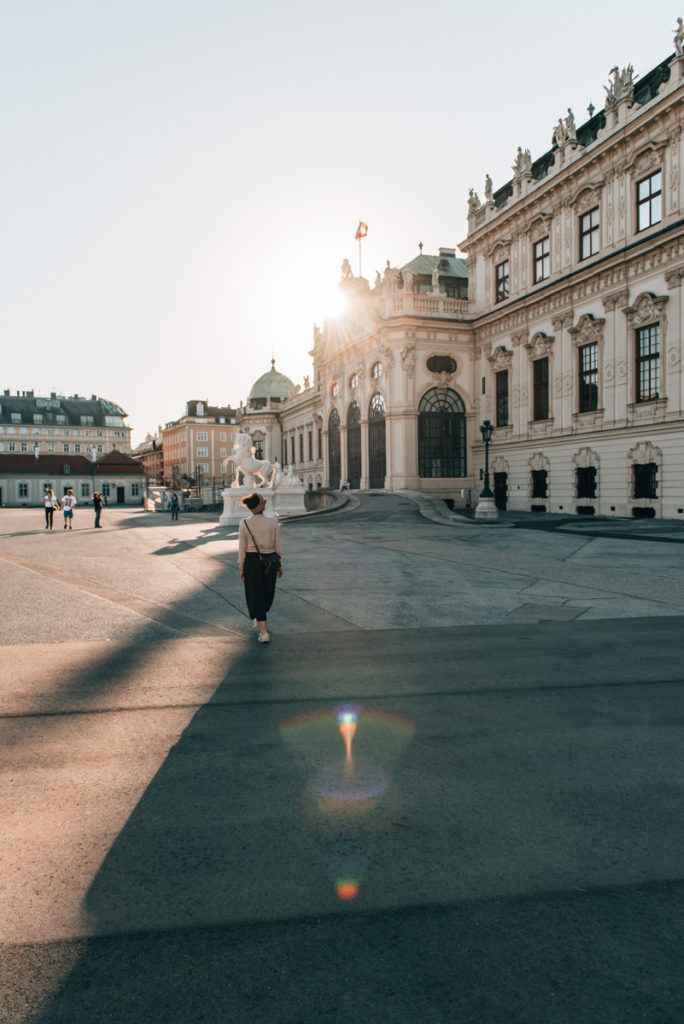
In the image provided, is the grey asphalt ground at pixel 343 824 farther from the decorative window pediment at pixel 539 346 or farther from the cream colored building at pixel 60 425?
the cream colored building at pixel 60 425

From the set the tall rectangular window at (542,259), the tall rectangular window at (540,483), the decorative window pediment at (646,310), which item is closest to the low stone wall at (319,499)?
the tall rectangular window at (540,483)

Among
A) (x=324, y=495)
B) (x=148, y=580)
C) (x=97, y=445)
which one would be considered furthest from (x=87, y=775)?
(x=97, y=445)

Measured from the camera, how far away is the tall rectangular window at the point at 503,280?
1548 inches

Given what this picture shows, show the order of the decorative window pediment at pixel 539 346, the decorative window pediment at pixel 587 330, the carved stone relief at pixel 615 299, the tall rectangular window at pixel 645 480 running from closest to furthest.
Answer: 1. the tall rectangular window at pixel 645 480
2. the carved stone relief at pixel 615 299
3. the decorative window pediment at pixel 587 330
4. the decorative window pediment at pixel 539 346

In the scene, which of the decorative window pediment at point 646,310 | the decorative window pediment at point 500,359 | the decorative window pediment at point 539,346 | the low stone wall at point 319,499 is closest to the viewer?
the decorative window pediment at point 646,310

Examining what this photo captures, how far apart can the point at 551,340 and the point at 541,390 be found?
2849 millimetres

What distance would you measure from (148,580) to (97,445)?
116778mm

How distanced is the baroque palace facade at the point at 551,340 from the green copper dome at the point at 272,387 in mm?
38064

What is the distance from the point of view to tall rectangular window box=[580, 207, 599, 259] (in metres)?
31.6

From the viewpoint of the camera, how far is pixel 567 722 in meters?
4.77

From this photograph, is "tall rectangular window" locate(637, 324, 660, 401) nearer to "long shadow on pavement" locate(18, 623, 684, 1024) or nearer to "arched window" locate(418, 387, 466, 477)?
"arched window" locate(418, 387, 466, 477)

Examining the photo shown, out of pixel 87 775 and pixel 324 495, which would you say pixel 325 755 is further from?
pixel 324 495

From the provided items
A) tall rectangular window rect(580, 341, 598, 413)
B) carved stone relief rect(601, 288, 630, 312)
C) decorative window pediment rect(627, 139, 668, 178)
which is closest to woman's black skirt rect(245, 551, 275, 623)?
carved stone relief rect(601, 288, 630, 312)

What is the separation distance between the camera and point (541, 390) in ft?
120
